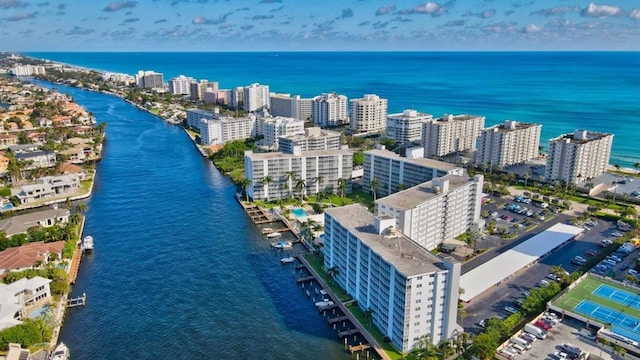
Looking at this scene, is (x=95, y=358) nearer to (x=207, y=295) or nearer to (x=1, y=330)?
(x=1, y=330)

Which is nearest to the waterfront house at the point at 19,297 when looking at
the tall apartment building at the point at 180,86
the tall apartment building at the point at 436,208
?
the tall apartment building at the point at 436,208

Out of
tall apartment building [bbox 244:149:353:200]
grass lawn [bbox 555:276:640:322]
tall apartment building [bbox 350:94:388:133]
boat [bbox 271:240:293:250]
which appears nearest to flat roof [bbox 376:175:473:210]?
boat [bbox 271:240:293:250]

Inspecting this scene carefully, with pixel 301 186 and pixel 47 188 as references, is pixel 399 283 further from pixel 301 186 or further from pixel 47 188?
pixel 47 188

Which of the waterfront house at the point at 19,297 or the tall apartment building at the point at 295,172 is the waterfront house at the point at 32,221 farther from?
the tall apartment building at the point at 295,172

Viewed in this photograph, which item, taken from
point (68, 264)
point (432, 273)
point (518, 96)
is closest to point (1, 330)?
point (68, 264)

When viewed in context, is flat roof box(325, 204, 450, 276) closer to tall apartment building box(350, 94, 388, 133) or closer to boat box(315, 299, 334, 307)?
boat box(315, 299, 334, 307)

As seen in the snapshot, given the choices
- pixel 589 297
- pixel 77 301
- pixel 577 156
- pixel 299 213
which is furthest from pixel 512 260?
pixel 77 301

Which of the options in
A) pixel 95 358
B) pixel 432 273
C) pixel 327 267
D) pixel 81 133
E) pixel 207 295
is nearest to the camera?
pixel 432 273
